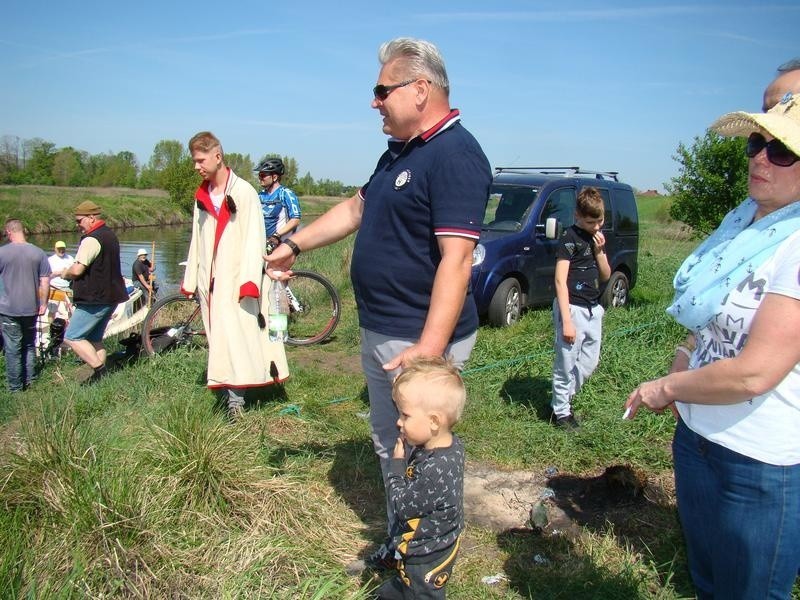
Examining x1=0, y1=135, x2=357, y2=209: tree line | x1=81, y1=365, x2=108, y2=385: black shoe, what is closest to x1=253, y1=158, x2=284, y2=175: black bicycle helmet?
x1=81, y1=365, x2=108, y2=385: black shoe

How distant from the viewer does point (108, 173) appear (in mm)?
82875

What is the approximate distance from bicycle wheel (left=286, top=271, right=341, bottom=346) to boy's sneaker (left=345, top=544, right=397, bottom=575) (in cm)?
479

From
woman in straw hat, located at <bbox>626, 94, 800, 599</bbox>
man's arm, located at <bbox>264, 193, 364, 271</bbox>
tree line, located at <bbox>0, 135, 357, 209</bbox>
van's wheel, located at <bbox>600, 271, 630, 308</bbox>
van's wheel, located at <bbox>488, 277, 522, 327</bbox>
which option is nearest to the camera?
woman in straw hat, located at <bbox>626, 94, 800, 599</bbox>

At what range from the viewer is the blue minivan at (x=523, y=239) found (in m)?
8.09

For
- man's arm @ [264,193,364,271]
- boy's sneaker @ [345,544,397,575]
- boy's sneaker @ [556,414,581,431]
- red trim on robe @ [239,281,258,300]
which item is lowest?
boy's sneaker @ [345,544,397,575]

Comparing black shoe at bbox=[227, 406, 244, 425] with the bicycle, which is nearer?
black shoe at bbox=[227, 406, 244, 425]

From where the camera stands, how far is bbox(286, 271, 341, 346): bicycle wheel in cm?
802

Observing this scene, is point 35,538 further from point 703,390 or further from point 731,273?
point 731,273

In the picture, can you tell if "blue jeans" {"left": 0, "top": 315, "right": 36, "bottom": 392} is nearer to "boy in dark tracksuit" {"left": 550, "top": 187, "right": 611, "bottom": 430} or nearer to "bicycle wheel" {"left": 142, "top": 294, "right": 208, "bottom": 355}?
"bicycle wheel" {"left": 142, "top": 294, "right": 208, "bottom": 355}

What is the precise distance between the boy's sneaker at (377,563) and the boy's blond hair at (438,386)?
1.07 meters

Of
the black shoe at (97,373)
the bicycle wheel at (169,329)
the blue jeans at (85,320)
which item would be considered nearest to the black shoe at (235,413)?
the bicycle wheel at (169,329)

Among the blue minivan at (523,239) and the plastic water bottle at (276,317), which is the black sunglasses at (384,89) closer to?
the plastic water bottle at (276,317)

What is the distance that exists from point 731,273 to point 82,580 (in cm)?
246

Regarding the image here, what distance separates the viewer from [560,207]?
8.88 meters
